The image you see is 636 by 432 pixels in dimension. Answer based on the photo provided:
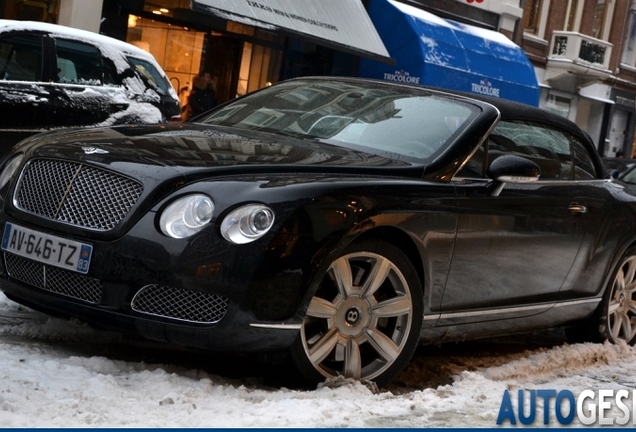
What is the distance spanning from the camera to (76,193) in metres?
4.95

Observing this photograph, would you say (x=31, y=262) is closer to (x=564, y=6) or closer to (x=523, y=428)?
(x=523, y=428)

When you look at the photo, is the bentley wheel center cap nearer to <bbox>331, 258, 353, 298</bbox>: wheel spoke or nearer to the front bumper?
<bbox>331, 258, 353, 298</bbox>: wheel spoke

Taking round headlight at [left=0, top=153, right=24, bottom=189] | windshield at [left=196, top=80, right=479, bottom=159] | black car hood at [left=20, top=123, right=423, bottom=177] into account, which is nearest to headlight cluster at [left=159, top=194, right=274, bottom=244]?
black car hood at [left=20, top=123, right=423, bottom=177]

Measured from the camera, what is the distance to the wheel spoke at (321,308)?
493 cm

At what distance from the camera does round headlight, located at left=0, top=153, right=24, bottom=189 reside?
5379 mm

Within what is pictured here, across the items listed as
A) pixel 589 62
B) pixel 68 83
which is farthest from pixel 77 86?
pixel 589 62

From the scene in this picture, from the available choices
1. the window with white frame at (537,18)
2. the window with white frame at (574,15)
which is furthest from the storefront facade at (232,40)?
the window with white frame at (574,15)

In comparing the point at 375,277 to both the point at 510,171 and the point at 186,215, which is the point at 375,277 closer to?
the point at 186,215

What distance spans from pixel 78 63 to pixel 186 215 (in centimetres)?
710

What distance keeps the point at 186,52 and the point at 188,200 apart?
53.9 feet

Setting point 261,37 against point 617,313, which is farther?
point 261,37

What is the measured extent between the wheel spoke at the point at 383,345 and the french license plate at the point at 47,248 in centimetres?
132

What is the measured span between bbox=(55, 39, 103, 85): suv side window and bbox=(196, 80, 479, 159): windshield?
4.94 m

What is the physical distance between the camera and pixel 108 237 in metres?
4.76
